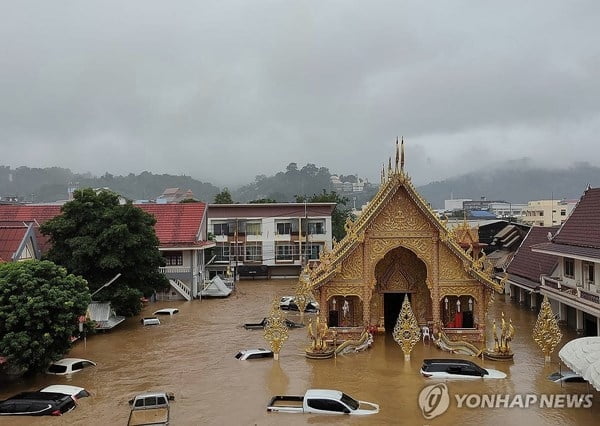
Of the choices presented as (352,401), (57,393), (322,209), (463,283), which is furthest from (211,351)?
(322,209)

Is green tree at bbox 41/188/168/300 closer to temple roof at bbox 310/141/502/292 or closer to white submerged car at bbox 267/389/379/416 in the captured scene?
temple roof at bbox 310/141/502/292

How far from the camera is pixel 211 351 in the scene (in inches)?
844

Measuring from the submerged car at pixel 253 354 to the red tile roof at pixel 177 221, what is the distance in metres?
16.4

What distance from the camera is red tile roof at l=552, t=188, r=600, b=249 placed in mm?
22922

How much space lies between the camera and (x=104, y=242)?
24.8 meters

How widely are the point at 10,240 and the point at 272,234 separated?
2792 centimetres

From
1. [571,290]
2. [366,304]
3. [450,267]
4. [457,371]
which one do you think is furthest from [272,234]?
[457,371]

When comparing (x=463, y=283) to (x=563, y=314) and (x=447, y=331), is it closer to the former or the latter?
(x=447, y=331)

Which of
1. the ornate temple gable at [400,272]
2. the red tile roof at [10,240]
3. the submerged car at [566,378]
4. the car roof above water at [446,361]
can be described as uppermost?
the red tile roof at [10,240]

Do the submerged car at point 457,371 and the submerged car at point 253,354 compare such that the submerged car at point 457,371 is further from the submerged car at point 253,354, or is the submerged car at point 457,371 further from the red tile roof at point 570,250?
the red tile roof at point 570,250

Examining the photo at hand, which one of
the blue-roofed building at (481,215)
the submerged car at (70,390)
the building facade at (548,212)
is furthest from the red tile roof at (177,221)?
the building facade at (548,212)

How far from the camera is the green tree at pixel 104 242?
81.1 ft

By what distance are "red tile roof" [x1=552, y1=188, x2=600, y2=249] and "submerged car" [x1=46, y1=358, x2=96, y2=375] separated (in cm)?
2047

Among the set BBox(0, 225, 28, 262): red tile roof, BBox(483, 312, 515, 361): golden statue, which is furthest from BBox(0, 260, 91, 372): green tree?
BBox(483, 312, 515, 361): golden statue
